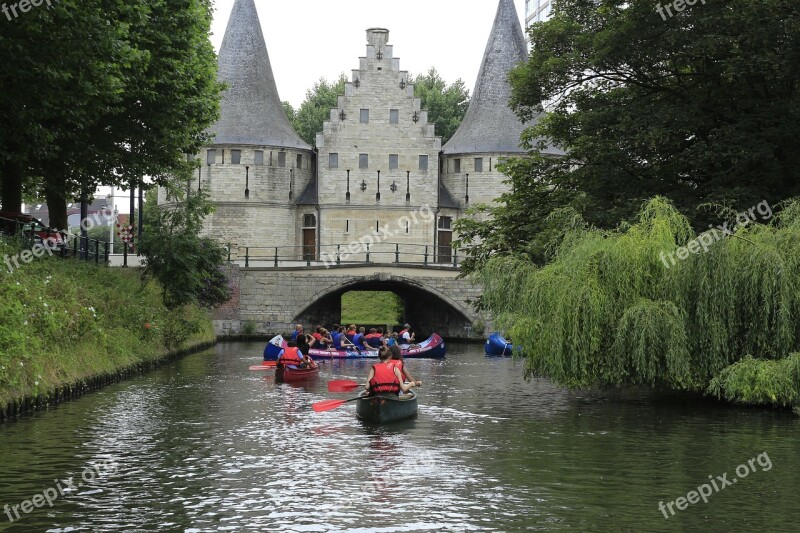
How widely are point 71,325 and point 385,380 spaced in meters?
6.61

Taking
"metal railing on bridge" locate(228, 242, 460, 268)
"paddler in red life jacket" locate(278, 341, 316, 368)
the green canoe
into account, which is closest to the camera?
the green canoe

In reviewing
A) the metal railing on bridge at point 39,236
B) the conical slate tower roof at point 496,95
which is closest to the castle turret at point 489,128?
the conical slate tower roof at point 496,95

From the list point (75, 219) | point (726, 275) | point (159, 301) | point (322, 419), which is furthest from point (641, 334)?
point (75, 219)

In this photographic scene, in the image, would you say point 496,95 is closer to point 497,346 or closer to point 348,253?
point 348,253

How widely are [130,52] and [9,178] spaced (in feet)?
18.2

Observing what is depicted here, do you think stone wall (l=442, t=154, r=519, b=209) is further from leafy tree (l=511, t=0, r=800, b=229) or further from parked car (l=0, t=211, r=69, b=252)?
parked car (l=0, t=211, r=69, b=252)

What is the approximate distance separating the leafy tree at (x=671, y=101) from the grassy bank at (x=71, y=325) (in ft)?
35.5

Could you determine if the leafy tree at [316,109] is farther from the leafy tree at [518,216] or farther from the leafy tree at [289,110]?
the leafy tree at [518,216]

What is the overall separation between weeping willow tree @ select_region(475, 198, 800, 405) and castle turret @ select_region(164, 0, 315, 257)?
39.3 m

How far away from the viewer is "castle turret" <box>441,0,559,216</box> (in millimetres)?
60375

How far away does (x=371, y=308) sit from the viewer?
72.2m

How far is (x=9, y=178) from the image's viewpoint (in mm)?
28469

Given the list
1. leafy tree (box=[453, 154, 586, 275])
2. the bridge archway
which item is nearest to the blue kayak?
the bridge archway

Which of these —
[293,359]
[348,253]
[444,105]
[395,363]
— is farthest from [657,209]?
[444,105]
